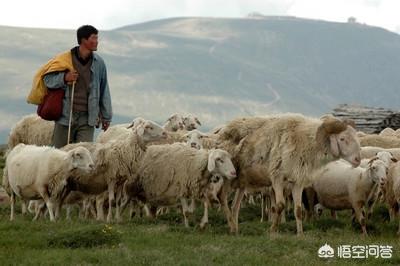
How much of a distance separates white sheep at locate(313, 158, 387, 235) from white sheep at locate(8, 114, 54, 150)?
7.53 m

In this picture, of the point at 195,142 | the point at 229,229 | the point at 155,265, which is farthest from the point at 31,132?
the point at 155,265

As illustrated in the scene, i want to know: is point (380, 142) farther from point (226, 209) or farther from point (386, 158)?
point (226, 209)

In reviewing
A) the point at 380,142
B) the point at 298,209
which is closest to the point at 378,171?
the point at 298,209

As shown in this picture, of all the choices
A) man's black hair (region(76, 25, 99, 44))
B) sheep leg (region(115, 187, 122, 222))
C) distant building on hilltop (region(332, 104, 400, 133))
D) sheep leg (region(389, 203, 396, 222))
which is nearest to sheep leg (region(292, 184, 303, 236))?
sheep leg (region(389, 203, 396, 222))

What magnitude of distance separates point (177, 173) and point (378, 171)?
11.5 ft

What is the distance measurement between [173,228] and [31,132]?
9048 mm

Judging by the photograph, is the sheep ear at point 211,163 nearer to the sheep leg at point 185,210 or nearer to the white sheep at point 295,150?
the white sheep at point 295,150

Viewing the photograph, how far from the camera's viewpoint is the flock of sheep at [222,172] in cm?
1464

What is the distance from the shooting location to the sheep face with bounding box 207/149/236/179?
49.9 ft

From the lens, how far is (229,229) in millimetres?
15008

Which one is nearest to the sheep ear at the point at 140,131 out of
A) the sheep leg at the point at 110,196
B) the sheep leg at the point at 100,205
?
the sheep leg at the point at 110,196

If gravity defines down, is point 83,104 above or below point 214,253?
above

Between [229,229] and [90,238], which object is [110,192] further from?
[90,238]

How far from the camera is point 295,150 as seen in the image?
14641 millimetres
